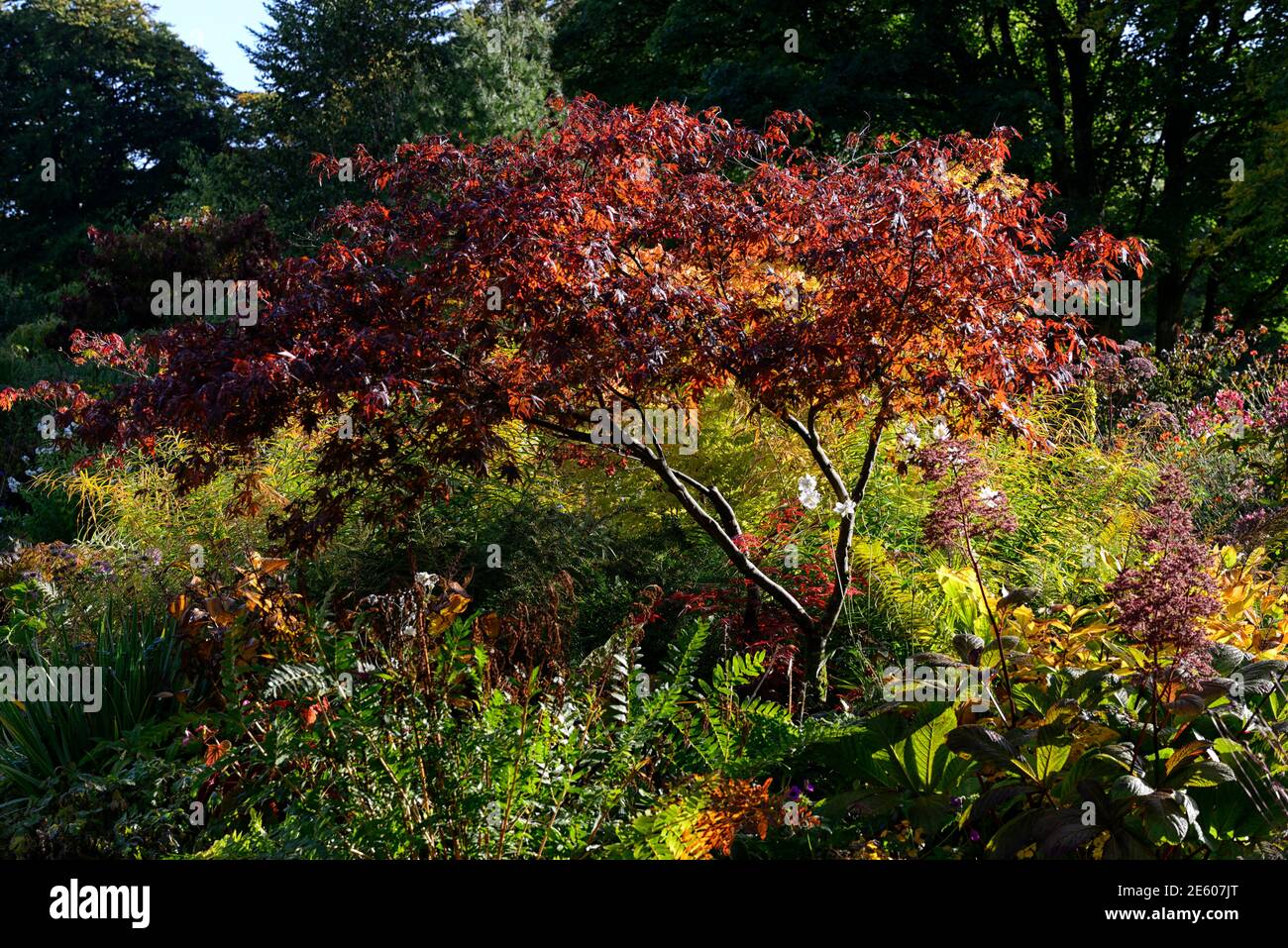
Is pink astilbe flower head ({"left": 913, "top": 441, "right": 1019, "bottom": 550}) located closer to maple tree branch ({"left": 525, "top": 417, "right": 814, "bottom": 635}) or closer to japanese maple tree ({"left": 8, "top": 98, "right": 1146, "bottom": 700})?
japanese maple tree ({"left": 8, "top": 98, "right": 1146, "bottom": 700})

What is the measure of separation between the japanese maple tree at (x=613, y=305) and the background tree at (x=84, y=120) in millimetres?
30673

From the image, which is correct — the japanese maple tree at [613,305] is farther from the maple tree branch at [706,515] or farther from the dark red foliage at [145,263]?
the dark red foliage at [145,263]

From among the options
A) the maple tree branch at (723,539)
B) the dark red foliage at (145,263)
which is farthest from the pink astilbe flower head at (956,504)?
the dark red foliage at (145,263)

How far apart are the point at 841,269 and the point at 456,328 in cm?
151

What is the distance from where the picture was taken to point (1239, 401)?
10742 millimetres

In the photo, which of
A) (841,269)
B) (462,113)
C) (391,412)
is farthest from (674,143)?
(462,113)

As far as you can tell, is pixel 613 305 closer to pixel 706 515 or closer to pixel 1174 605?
pixel 706 515

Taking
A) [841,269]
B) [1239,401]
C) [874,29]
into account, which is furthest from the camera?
[874,29]

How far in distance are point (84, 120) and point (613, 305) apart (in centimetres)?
3375

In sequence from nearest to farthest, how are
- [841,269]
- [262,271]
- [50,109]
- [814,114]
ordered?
[841,269]
[262,271]
[814,114]
[50,109]

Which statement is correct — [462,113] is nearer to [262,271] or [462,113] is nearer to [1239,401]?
[1239,401]

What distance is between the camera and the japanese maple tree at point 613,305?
4168 mm

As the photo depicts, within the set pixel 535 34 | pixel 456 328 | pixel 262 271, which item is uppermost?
pixel 535 34

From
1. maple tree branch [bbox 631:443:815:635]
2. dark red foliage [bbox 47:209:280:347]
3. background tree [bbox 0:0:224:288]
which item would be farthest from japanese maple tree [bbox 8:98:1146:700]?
background tree [bbox 0:0:224:288]
